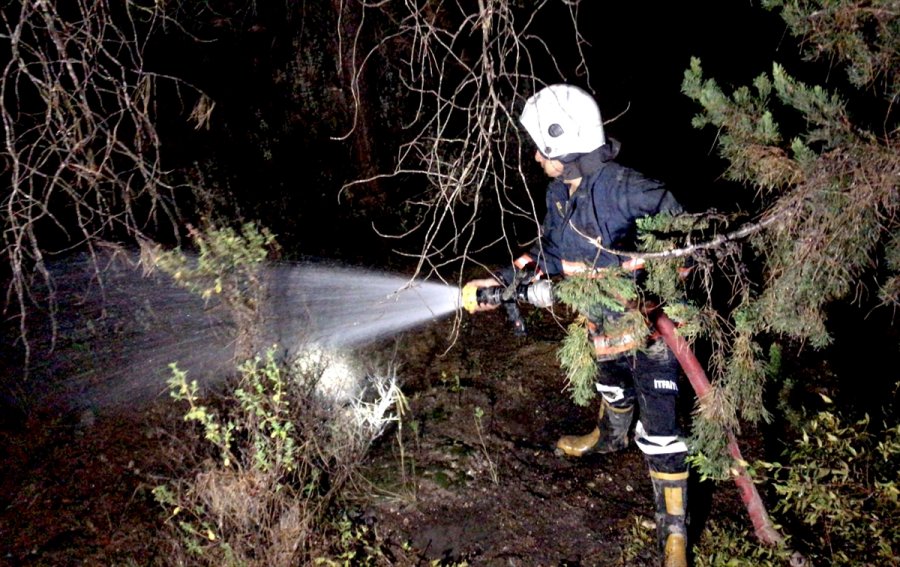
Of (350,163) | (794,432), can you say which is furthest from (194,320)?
(794,432)

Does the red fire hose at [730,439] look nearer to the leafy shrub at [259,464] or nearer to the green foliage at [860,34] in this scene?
the green foliage at [860,34]

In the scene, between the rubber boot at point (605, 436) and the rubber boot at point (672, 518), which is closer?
the rubber boot at point (672, 518)

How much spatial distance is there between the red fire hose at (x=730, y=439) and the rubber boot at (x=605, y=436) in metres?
0.87

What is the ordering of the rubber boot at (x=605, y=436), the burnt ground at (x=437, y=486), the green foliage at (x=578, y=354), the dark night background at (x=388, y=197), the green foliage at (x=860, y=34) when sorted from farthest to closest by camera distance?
the rubber boot at (x=605, y=436)
the dark night background at (x=388, y=197)
the burnt ground at (x=437, y=486)
the green foliage at (x=578, y=354)
the green foliage at (x=860, y=34)

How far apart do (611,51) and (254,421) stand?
6192mm

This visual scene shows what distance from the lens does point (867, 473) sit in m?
3.24

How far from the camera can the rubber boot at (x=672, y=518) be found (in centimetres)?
320

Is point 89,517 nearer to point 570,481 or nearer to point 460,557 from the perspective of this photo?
point 460,557

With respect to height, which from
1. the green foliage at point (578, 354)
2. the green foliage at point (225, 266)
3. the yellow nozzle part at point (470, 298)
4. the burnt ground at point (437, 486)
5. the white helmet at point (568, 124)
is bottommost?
the burnt ground at point (437, 486)

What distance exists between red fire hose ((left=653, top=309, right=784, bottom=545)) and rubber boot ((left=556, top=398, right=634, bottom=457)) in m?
0.87

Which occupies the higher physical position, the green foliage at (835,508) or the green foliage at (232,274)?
the green foliage at (232,274)

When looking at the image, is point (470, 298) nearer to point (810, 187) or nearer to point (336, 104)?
point (810, 187)

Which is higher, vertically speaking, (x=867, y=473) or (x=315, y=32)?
(x=315, y=32)

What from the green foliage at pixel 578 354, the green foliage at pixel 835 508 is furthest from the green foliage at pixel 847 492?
the green foliage at pixel 578 354
